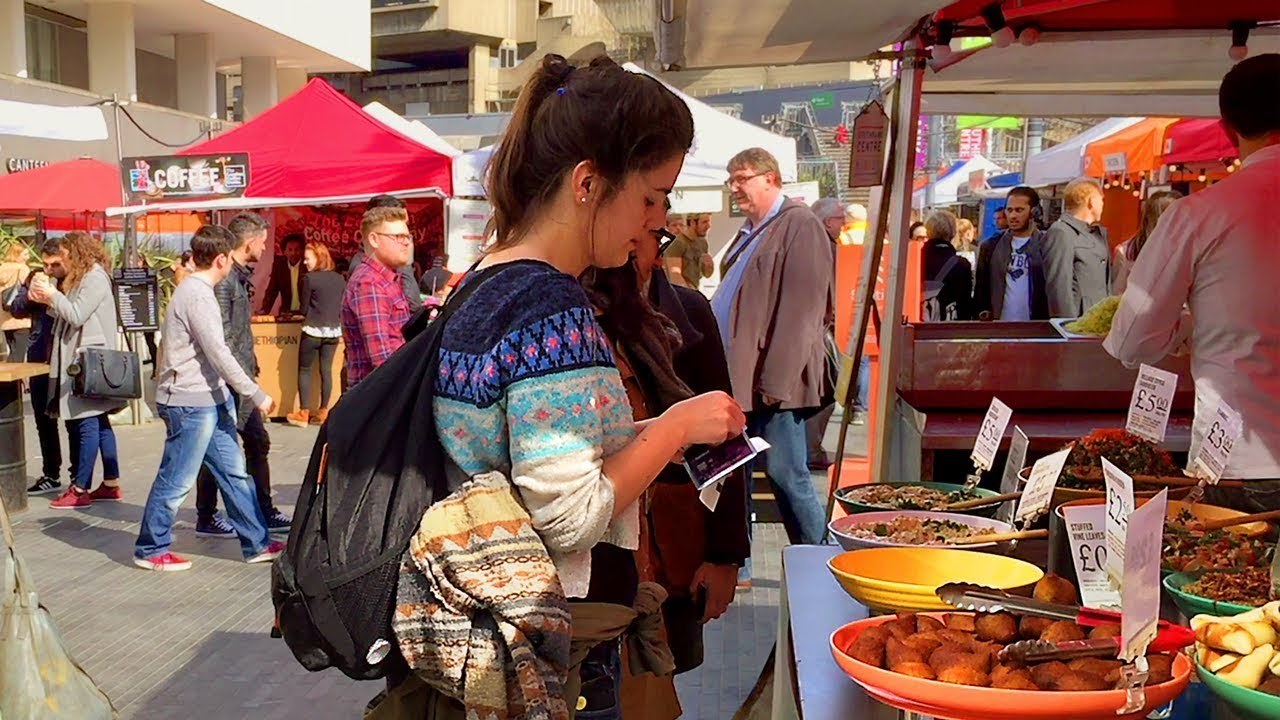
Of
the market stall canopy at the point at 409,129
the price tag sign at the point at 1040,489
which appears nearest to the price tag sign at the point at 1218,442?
the price tag sign at the point at 1040,489

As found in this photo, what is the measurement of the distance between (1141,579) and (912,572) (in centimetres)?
78

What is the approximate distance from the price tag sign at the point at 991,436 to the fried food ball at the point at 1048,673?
59.1 inches

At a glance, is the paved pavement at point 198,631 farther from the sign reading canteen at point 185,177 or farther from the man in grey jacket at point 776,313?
the sign reading canteen at point 185,177

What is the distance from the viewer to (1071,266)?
9594 mm

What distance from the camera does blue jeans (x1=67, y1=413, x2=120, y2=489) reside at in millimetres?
8859

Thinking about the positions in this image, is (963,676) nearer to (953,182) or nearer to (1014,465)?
(1014,465)

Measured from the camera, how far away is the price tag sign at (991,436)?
3.11 m

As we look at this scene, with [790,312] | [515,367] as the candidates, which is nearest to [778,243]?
[790,312]

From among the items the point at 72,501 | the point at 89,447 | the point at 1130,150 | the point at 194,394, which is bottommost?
the point at 72,501

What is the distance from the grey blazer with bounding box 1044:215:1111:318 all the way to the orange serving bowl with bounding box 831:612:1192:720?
836cm

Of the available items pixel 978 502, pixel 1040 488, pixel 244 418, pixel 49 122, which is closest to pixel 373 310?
pixel 244 418

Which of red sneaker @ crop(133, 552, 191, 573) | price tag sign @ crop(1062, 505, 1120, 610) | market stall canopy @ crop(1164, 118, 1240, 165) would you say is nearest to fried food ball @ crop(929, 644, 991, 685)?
price tag sign @ crop(1062, 505, 1120, 610)

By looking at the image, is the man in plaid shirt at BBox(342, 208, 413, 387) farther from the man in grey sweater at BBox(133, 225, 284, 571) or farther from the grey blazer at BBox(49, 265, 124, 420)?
the grey blazer at BBox(49, 265, 124, 420)

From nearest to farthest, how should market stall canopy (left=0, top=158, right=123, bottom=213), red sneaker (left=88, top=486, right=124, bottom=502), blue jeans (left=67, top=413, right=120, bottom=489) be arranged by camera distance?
blue jeans (left=67, top=413, right=120, bottom=489) → red sneaker (left=88, top=486, right=124, bottom=502) → market stall canopy (left=0, top=158, right=123, bottom=213)
